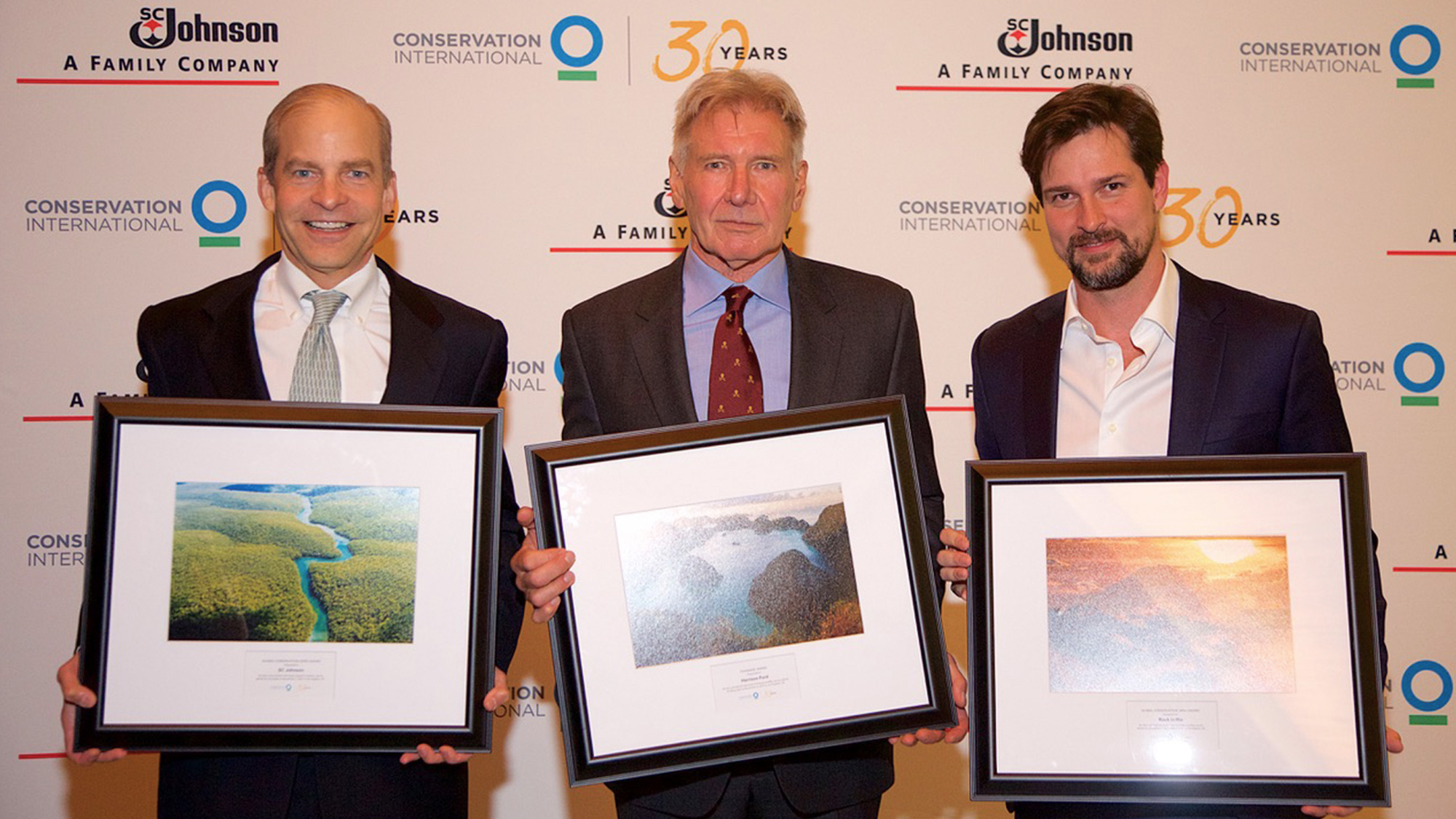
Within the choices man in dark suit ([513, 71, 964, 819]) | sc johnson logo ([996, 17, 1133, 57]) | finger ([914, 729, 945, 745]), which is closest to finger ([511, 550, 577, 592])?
man in dark suit ([513, 71, 964, 819])

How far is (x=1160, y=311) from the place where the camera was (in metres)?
2.53

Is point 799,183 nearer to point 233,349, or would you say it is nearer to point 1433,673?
point 233,349

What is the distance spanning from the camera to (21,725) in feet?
12.8

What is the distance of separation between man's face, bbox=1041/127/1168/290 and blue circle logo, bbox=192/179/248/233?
111 inches

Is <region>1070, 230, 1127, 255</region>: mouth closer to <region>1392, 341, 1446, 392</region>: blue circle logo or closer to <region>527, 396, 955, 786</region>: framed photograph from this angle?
<region>527, 396, 955, 786</region>: framed photograph

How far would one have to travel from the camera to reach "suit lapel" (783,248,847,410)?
240cm

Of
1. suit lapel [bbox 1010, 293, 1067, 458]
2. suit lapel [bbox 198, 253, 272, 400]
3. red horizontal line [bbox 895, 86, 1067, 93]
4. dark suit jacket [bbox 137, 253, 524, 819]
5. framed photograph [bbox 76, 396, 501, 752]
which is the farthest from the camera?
red horizontal line [bbox 895, 86, 1067, 93]

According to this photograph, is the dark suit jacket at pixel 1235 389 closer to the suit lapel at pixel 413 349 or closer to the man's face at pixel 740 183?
the man's face at pixel 740 183

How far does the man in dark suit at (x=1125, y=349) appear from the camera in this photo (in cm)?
236

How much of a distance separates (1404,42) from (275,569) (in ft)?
14.0

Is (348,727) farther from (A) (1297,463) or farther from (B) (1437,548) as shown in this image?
(B) (1437,548)

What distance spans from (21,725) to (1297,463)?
4090 millimetres

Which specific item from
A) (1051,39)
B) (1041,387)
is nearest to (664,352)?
(1041,387)

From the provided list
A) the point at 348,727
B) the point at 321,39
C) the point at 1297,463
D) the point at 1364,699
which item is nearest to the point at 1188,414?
the point at 1297,463
